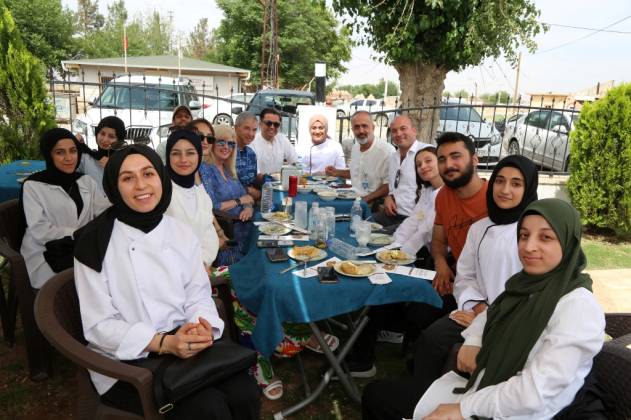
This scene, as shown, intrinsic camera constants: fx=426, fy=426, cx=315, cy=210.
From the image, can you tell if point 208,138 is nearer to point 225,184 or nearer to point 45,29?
point 225,184

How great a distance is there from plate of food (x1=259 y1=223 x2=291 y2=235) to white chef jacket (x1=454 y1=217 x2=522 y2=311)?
49.1 inches

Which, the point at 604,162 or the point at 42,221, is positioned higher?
the point at 604,162

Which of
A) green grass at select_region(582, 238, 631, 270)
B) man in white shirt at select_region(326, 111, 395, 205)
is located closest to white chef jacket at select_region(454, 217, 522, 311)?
man in white shirt at select_region(326, 111, 395, 205)

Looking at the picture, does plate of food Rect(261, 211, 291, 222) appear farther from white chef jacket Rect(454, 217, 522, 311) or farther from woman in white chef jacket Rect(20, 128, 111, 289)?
white chef jacket Rect(454, 217, 522, 311)

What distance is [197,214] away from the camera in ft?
10.6

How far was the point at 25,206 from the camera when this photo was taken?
281cm

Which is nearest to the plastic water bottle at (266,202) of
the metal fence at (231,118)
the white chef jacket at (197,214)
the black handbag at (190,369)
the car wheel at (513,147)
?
the white chef jacket at (197,214)

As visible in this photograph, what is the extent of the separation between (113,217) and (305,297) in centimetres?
104

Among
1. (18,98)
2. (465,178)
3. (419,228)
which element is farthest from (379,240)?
(18,98)

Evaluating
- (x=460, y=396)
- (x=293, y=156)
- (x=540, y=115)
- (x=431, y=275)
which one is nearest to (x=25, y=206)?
(x=431, y=275)

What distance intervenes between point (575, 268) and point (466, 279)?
1023 millimetres

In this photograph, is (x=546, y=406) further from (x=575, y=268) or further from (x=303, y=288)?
(x=303, y=288)

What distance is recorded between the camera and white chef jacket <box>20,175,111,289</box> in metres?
2.79

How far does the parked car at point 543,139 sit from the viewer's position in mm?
9922
